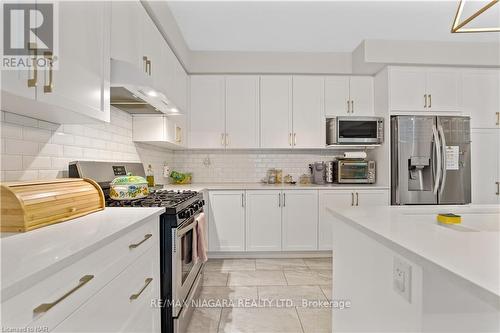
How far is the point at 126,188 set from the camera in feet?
5.90

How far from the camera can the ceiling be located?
8.48 ft

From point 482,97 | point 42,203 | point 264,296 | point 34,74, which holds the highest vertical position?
point 482,97

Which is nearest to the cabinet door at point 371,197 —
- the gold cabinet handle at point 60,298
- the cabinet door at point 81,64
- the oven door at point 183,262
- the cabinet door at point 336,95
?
the cabinet door at point 336,95

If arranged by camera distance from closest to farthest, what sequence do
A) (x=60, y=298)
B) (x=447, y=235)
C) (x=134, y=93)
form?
(x=60, y=298)
(x=447, y=235)
(x=134, y=93)

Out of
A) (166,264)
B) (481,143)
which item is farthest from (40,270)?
(481,143)

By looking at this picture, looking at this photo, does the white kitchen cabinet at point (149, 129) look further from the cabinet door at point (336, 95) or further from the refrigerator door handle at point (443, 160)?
the refrigerator door handle at point (443, 160)

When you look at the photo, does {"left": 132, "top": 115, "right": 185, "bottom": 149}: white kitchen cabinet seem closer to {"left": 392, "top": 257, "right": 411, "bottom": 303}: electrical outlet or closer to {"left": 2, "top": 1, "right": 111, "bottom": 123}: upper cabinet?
{"left": 2, "top": 1, "right": 111, "bottom": 123}: upper cabinet

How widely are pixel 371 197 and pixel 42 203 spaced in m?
3.29

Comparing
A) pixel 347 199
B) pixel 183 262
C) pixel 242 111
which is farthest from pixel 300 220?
pixel 183 262

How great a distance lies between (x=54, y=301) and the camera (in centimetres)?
74

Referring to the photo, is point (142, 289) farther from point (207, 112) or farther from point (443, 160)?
point (443, 160)

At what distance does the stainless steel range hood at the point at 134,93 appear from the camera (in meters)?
1.70

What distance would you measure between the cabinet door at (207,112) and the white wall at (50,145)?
1.23 metres

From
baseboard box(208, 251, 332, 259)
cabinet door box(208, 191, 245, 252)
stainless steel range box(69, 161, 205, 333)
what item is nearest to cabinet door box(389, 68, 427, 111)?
baseboard box(208, 251, 332, 259)
